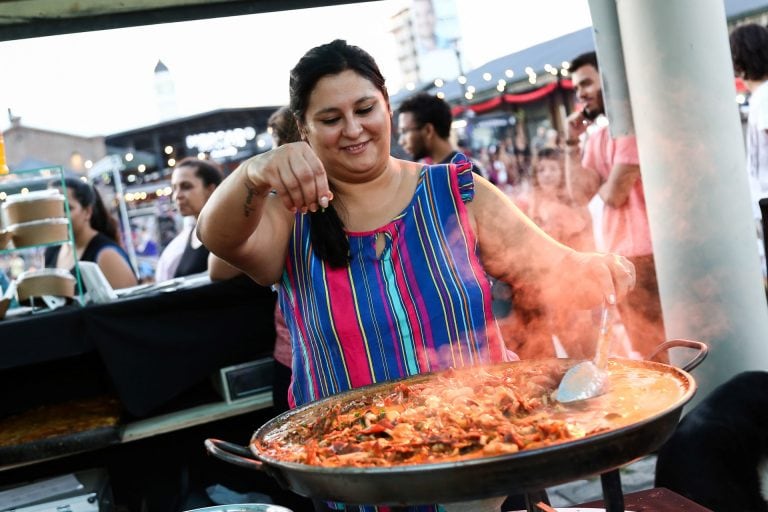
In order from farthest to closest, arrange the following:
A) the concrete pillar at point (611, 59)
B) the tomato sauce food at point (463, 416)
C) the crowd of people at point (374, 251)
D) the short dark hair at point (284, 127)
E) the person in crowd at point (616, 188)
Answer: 1. the person in crowd at point (616, 188)
2. the concrete pillar at point (611, 59)
3. the short dark hair at point (284, 127)
4. the crowd of people at point (374, 251)
5. the tomato sauce food at point (463, 416)

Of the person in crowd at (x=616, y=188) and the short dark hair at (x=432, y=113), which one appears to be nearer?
the person in crowd at (x=616, y=188)

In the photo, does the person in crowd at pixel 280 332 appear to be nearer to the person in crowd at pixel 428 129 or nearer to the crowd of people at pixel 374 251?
the person in crowd at pixel 428 129

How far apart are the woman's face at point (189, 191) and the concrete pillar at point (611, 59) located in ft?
8.95

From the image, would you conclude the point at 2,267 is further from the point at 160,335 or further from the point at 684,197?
the point at 684,197

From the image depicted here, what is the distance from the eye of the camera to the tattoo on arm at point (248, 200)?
180cm

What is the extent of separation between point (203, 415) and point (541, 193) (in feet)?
12.3

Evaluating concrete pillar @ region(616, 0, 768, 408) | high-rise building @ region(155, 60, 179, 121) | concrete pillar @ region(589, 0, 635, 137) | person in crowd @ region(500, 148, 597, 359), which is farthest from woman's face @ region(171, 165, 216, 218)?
high-rise building @ region(155, 60, 179, 121)

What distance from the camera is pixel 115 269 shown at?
16.2ft

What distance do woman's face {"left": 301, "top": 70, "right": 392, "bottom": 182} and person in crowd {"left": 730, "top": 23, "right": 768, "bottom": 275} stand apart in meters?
3.30

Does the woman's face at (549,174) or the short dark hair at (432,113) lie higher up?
the short dark hair at (432,113)

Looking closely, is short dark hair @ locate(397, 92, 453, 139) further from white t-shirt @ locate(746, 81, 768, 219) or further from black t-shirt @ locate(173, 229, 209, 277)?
white t-shirt @ locate(746, 81, 768, 219)

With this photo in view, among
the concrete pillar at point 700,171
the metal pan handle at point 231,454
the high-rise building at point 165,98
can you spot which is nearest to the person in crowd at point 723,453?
the concrete pillar at point 700,171

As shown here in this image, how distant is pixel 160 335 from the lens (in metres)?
3.83

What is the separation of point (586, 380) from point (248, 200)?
0.88 meters
